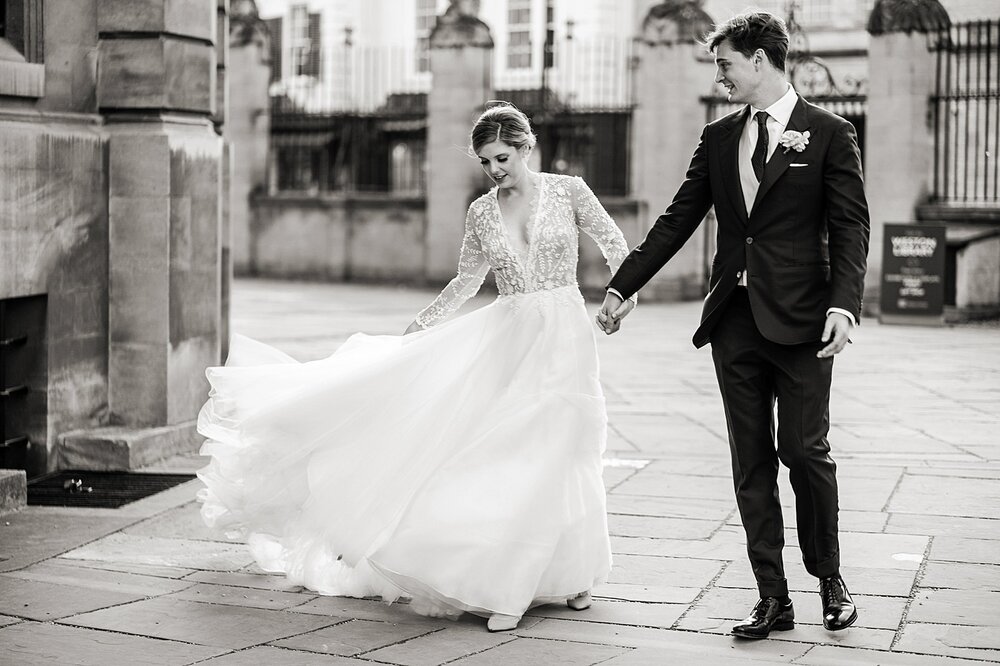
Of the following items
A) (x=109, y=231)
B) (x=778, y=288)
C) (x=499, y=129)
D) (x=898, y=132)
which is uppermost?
(x=898, y=132)

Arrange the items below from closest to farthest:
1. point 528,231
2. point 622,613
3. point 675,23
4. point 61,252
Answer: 1. point 622,613
2. point 528,231
3. point 61,252
4. point 675,23

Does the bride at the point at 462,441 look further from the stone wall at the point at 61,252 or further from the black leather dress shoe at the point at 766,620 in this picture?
the stone wall at the point at 61,252

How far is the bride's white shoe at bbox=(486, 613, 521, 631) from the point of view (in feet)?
16.3

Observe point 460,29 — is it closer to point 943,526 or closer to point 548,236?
point 943,526

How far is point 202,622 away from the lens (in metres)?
5.09

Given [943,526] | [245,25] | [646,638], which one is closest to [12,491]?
[646,638]

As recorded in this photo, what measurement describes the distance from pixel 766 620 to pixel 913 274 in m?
13.1

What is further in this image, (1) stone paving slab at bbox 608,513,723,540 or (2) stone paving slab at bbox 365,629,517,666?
(1) stone paving slab at bbox 608,513,723,540

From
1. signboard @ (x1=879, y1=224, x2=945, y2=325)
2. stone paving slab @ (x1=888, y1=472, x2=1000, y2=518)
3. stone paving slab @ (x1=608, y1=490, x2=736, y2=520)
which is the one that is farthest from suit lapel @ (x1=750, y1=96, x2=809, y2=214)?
signboard @ (x1=879, y1=224, x2=945, y2=325)

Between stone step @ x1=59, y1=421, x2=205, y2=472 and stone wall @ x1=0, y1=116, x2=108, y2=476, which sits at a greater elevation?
stone wall @ x1=0, y1=116, x2=108, y2=476

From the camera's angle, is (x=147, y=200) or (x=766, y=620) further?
(x=147, y=200)

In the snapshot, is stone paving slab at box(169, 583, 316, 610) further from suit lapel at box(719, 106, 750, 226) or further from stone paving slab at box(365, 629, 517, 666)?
suit lapel at box(719, 106, 750, 226)

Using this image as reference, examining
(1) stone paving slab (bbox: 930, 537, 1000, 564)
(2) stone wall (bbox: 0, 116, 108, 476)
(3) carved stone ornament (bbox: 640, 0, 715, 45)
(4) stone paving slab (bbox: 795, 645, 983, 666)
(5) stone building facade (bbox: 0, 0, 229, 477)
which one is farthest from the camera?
(3) carved stone ornament (bbox: 640, 0, 715, 45)

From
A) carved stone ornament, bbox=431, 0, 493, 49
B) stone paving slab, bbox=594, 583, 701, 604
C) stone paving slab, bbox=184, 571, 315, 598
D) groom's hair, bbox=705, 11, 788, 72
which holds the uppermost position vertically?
carved stone ornament, bbox=431, 0, 493, 49
